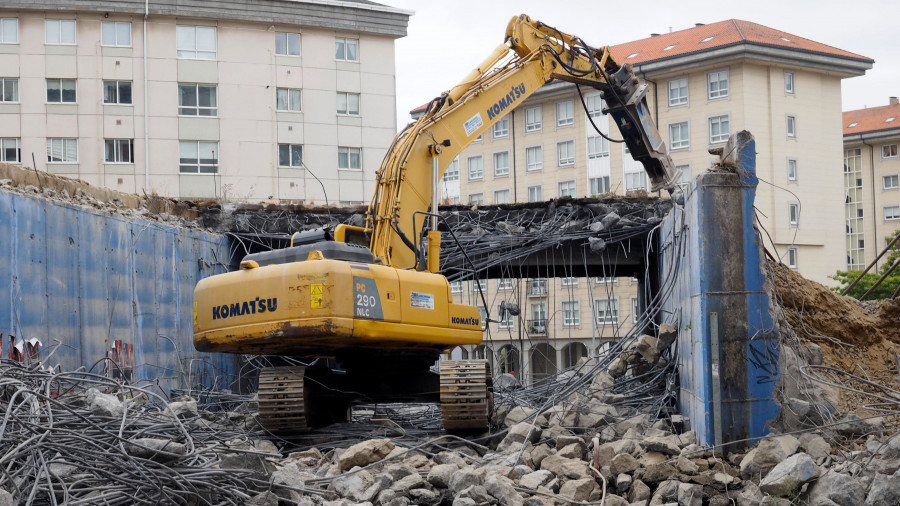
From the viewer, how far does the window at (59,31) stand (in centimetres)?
4156

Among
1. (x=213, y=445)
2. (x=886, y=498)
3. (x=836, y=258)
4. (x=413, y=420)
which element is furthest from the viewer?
(x=836, y=258)

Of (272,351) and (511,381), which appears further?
(511,381)

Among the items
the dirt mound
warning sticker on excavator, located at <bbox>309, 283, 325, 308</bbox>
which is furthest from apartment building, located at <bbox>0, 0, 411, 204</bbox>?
the dirt mound

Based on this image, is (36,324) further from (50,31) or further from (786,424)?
(50,31)

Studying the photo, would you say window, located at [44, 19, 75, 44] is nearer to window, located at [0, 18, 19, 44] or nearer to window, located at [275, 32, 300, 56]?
window, located at [0, 18, 19, 44]

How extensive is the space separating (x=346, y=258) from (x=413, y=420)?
3674 mm

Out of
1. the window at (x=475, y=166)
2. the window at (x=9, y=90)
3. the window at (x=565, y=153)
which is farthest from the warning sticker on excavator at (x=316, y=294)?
the window at (x=475, y=166)

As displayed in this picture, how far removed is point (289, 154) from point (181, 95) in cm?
490

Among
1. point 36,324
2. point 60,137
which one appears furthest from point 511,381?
point 60,137

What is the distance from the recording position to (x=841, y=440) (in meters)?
9.22

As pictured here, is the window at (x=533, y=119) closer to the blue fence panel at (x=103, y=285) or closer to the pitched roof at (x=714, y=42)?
the pitched roof at (x=714, y=42)

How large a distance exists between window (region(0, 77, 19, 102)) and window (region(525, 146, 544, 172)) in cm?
2579

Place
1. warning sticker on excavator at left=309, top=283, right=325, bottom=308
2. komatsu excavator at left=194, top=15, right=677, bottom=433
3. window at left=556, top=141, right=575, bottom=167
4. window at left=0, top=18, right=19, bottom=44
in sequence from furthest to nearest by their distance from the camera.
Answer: window at left=556, top=141, right=575, bottom=167 → window at left=0, top=18, right=19, bottom=44 → komatsu excavator at left=194, top=15, right=677, bottom=433 → warning sticker on excavator at left=309, top=283, right=325, bottom=308

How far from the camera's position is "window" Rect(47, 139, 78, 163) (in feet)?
137
